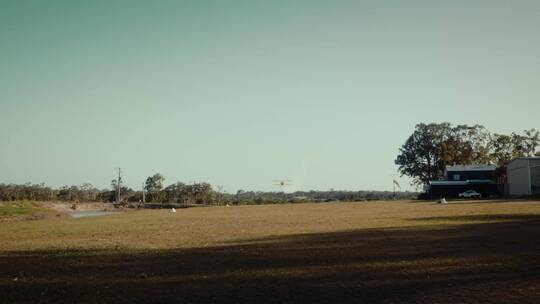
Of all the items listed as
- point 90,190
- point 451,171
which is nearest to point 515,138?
point 451,171

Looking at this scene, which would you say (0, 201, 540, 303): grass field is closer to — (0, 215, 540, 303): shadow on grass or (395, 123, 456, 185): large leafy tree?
(0, 215, 540, 303): shadow on grass

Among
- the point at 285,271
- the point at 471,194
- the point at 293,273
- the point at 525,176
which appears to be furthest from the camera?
the point at 471,194

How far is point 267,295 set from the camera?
849cm

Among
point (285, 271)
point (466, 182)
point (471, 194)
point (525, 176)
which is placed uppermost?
point (525, 176)

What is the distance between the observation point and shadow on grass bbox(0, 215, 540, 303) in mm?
8375

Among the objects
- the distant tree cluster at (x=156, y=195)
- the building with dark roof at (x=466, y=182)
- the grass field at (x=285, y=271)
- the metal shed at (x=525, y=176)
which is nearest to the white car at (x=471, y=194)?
the building with dark roof at (x=466, y=182)

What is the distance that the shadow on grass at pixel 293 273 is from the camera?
8375 millimetres

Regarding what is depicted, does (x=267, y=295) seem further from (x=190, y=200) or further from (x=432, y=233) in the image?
(x=190, y=200)

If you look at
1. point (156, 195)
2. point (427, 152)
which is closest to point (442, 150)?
point (427, 152)

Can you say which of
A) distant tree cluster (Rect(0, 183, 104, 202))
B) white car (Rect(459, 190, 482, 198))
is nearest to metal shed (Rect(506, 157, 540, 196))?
white car (Rect(459, 190, 482, 198))

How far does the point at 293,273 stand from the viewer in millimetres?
10734

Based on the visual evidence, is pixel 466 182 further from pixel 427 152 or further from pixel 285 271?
pixel 285 271

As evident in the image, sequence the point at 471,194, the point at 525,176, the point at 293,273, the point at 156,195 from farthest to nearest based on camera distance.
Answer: the point at 156,195 → the point at 471,194 → the point at 525,176 → the point at 293,273

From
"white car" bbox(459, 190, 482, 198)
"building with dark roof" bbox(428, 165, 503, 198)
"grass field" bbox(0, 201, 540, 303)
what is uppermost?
"building with dark roof" bbox(428, 165, 503, 198)
